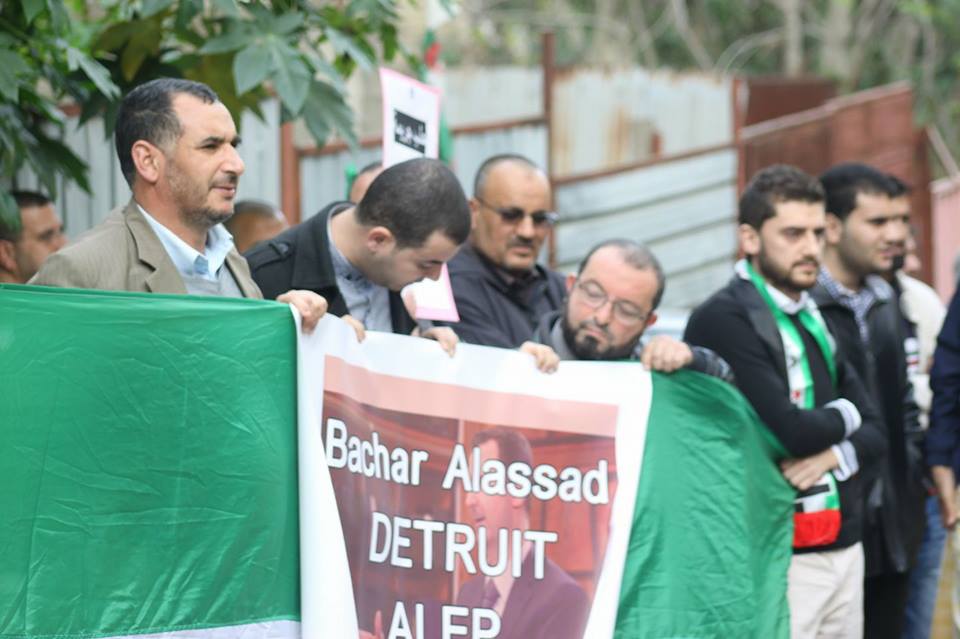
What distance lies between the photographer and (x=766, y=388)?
506 cm

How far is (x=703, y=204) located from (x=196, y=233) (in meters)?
8.88

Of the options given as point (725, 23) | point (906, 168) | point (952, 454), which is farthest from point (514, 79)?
point (725, 23)

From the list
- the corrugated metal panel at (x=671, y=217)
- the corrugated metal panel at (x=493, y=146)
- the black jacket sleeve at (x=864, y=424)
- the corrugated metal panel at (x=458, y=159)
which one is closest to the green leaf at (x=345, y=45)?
the black jacket sleeve at (x=864, y=424)

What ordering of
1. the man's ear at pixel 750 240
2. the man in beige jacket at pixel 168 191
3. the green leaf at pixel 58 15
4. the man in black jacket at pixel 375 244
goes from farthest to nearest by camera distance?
1. the man's ear at pixel 750 240
2. the green leaf at pixel 58 15
3. the man in black jacket at pixel 375 244
4. the man in beige jacket at pixel 168 191

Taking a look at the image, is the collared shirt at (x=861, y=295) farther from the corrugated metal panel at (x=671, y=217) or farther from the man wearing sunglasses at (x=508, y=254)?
the corrugated metal panel at (x=671, y=217)

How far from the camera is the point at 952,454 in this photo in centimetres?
580

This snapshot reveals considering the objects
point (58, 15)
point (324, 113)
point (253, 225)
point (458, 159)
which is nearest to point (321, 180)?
point (458, 159)

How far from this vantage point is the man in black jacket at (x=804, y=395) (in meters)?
5.09

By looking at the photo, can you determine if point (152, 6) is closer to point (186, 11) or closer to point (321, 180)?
point (186, 11)

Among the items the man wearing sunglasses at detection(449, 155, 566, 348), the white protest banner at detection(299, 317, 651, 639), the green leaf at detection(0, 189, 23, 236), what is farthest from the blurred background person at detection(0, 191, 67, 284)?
the white protest banner at detection(299, 317, 651, 639)

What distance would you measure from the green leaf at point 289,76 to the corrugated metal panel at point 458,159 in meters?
3.79

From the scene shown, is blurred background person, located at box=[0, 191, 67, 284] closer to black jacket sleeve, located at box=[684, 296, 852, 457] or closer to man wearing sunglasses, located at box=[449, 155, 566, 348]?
man wearing sunglasses, located at box=[449, 155, 566, 348]

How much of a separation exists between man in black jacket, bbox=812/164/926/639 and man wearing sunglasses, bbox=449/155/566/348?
0.93 m

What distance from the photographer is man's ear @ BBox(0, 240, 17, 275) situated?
5711 mm
